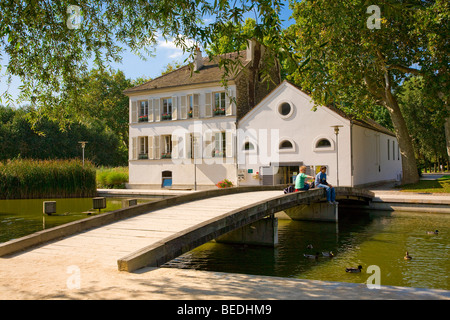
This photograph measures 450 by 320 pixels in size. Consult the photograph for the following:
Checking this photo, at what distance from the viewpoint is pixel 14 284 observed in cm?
575

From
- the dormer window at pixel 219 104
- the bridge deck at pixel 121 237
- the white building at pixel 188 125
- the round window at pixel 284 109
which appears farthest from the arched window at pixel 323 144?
the bridge deck at pixel 121 237

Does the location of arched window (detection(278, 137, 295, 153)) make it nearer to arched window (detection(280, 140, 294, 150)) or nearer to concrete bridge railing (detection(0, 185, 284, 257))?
arched window (detection(280, 140, 294, 150))

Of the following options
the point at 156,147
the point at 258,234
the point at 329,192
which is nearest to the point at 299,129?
the point at 329,192

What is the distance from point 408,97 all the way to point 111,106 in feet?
120

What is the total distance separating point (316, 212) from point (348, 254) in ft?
22.6

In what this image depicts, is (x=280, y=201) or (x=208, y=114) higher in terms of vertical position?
(x=208, y=114)

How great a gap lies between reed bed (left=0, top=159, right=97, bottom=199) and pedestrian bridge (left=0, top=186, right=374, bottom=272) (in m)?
14.6

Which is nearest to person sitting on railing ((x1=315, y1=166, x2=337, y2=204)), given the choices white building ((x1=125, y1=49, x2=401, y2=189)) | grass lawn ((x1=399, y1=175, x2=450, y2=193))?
grass lawn ((x1=399, y1=175, x2=450, y2=193))

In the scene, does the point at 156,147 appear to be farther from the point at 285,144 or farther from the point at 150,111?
the point at 285,144

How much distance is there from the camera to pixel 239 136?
1195 inches

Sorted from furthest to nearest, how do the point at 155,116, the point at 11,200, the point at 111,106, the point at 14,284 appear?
the point at 111,106
the point at 155,116
the point at 11,200
the point at 14,284

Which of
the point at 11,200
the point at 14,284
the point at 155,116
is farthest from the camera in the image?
the point at 155,116

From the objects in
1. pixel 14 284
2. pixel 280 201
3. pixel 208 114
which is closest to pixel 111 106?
pixel 208 114
